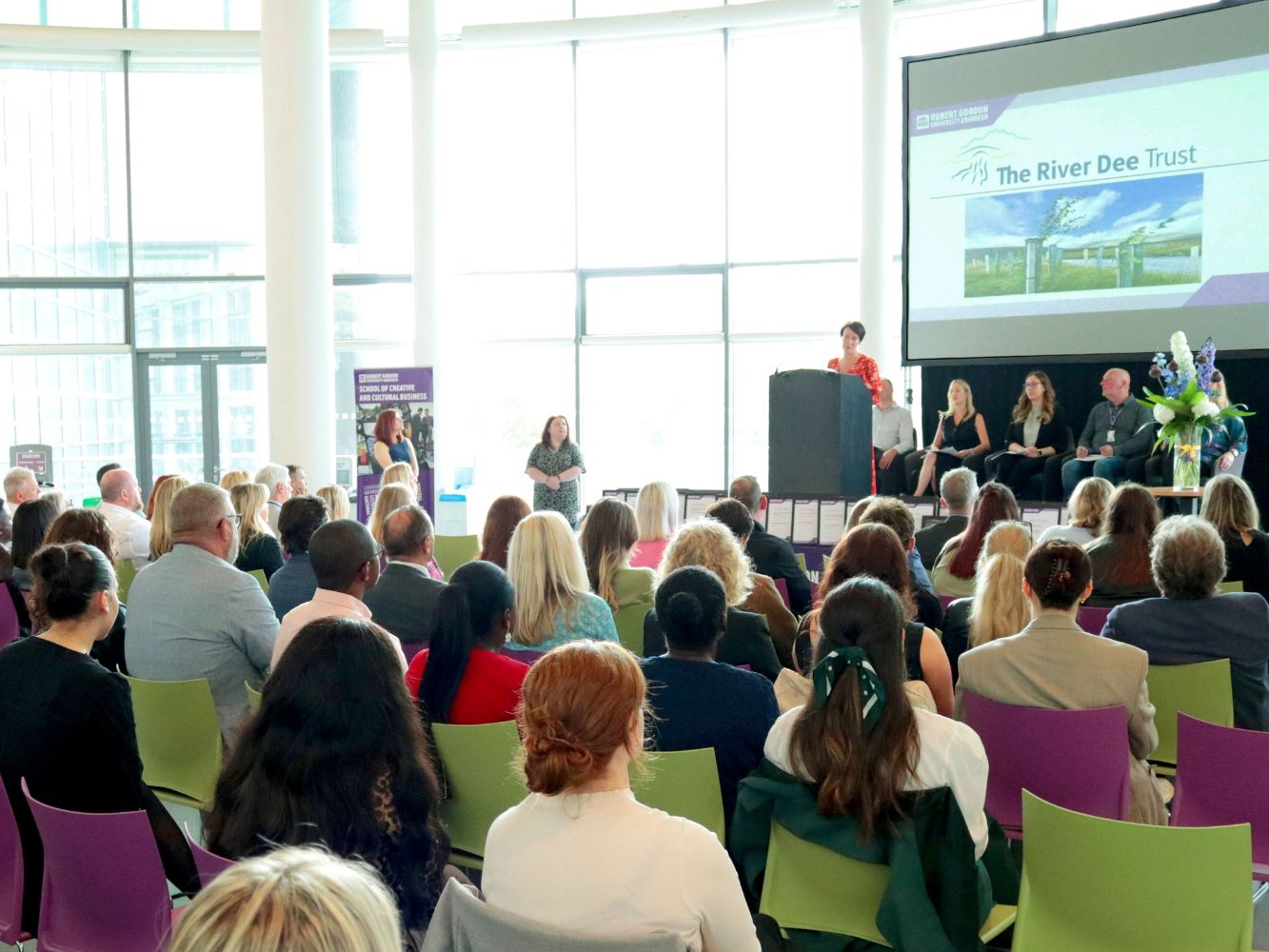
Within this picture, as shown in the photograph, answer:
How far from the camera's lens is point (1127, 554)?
446cm

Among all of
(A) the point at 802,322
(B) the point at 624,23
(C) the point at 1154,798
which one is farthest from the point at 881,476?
(C) the point at 1154,798

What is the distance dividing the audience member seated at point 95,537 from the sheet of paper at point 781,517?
4.95m

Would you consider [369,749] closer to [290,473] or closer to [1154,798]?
[1154,798]

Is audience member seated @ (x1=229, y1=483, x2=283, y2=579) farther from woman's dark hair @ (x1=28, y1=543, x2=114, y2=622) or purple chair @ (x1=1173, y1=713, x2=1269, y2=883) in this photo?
purple chair @ (x1=1173, y1=713, x2=1269, y2=883)

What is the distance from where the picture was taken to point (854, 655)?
236cm

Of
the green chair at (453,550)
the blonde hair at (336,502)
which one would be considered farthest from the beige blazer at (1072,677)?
the green chair at (453,550)

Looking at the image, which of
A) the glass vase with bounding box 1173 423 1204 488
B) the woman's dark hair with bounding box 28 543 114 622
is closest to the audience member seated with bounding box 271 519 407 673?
the woman's dark hair with bounding box 28 543 114 622

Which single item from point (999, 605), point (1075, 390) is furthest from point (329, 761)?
point (1075, 390)

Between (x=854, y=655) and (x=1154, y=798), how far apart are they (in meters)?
1.48

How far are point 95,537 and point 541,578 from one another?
176 cm

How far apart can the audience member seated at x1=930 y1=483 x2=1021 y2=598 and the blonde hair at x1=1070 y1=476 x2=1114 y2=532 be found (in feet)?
1.45

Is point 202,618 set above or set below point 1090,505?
below

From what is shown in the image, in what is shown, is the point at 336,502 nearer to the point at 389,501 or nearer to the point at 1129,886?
the point at 389,501

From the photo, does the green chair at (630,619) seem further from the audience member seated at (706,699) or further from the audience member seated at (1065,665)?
the audience member seated at (706,699)
